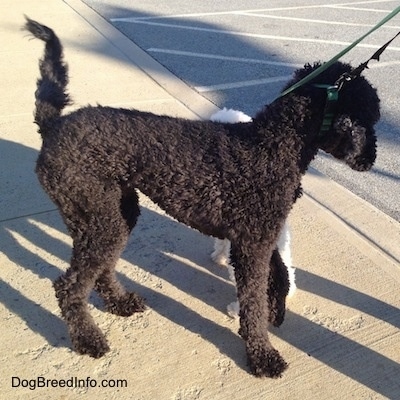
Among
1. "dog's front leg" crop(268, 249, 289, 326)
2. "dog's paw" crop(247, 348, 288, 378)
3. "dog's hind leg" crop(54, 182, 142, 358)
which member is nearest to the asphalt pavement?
"dog's front leg" crop(268, 249, 289, 326)

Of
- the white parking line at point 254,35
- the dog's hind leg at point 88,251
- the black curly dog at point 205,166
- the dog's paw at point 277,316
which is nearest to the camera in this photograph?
the black curly dog at point 205,166

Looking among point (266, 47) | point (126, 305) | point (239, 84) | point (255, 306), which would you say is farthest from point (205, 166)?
point (266, 47)

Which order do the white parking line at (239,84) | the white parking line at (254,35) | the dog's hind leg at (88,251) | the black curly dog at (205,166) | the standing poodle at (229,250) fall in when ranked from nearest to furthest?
1. the black curly dog at (205,166)
2. the dog's hind leg at (88,251)
3. the standing poodle at (229,250)
4. the white parking line at (239,84)
5. the white parking line at (254,35)

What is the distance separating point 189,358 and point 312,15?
8115mm

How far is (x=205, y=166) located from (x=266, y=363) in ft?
3.50

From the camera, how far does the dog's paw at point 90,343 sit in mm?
2848

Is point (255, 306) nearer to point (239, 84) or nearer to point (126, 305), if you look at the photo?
point (126, 305)

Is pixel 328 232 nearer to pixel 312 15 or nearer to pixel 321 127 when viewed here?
pixel 321 127

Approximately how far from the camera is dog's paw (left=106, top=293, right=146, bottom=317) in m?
3.12

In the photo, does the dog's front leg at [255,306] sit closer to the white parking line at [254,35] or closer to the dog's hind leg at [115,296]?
the dog's hind leg at [115,296]

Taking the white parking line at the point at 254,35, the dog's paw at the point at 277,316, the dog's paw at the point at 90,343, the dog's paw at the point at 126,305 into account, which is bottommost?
the dog's paw at the point at 90,343

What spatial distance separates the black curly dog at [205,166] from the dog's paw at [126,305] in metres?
0.28

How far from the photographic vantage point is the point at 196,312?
10.5 ft

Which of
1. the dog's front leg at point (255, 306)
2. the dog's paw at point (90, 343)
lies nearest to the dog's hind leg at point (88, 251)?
the dog's paw at point (90, 343)
